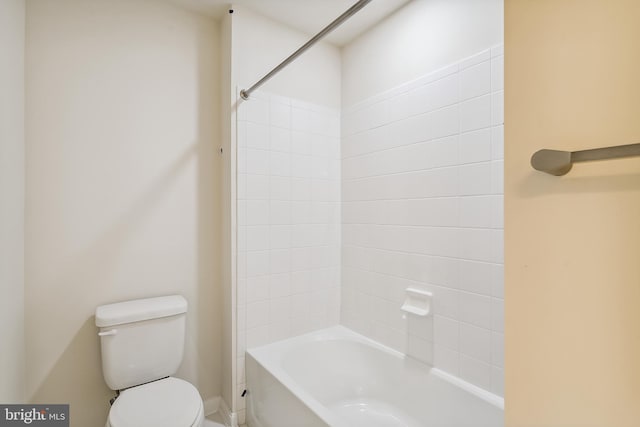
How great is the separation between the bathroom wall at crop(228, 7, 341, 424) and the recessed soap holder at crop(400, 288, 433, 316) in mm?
681

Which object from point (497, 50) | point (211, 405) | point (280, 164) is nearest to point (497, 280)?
point (497, 50)

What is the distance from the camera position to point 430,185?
1717 mm

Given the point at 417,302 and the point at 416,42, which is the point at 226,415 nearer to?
the point at 417,302

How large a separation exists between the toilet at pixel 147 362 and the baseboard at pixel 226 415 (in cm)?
48

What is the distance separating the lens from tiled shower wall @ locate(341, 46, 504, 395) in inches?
57.1

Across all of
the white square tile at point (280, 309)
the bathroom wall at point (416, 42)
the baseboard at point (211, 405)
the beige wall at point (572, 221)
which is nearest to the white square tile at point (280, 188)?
the white square tile at point (280, 309)

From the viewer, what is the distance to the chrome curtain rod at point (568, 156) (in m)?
0.45

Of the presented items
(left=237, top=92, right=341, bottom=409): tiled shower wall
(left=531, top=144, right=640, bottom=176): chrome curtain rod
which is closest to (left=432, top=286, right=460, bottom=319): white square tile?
(left=237, top=92, right=341, bottom=409): tiled shower wall

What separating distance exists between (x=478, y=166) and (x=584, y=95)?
1015 millimetres

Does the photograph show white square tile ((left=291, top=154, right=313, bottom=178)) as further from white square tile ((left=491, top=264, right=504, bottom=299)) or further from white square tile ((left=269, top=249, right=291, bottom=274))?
white square tile ((left=491, top=264, right=504, bottom=299))

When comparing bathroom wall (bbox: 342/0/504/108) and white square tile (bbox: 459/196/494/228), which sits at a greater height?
bathroom wall (bbox: 342/0/504/108)

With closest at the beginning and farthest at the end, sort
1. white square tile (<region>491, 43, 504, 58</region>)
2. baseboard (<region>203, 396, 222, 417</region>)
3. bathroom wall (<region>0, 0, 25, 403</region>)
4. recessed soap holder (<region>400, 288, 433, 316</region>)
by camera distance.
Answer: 1. bathroom wall (<region>0, 0, 25, 403</region>)
2. white square tile (<region>491, 43, 504, 58</region>)
3. recessed soap holder (<region>400, 288, 433, 316</region>)
4. baseboard (<region>203, 396, 222, 417</region>)

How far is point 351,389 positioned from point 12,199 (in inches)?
81.7

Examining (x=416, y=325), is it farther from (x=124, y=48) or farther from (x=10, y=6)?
(x=10, y=6)
